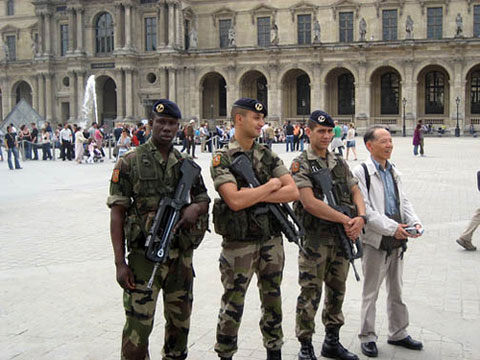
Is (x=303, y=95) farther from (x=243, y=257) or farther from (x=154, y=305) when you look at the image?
(x=154, y=305)

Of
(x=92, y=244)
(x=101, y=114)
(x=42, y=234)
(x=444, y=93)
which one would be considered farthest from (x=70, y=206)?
(x=101, y=114)

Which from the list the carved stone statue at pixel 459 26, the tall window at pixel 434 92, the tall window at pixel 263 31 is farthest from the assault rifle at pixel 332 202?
the tall window at pixel 263 31

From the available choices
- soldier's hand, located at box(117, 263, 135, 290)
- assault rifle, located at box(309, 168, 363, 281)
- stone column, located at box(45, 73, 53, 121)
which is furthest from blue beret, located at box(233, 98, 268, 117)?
stone column, located at box(45, 73, 53, 121)

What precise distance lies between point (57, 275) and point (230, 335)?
419 cm

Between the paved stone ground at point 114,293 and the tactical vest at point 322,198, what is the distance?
119 centimetres

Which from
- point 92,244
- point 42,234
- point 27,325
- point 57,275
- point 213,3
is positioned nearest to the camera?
point 27,325

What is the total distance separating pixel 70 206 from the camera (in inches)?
546

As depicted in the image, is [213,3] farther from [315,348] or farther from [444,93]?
[315,348]

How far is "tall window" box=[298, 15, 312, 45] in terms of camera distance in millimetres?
50656

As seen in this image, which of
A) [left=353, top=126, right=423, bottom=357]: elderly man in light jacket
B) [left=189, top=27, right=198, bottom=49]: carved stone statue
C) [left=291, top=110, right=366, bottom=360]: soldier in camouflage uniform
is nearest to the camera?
[left=291, top=110, right=366, bottom=360]: soldier in camouflage uniform

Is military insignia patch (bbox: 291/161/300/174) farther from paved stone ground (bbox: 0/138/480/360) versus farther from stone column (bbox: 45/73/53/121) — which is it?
stone column (bbox: 45/73/53/121)

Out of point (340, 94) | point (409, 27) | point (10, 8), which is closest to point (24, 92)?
point (10, 8)

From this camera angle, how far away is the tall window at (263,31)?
5200 cm

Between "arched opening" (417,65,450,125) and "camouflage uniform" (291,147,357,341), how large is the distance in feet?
143
